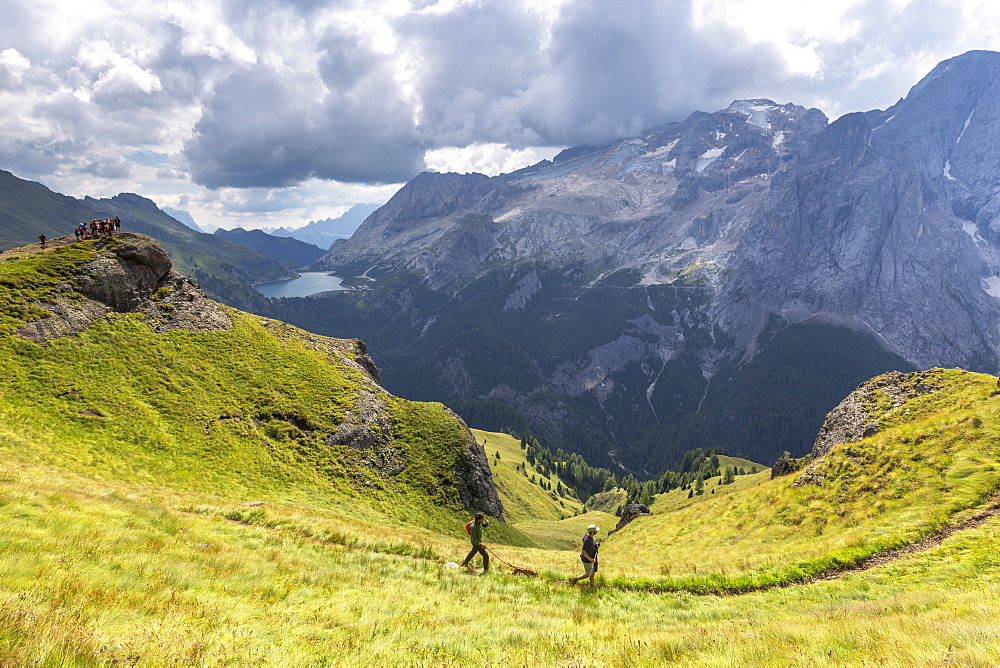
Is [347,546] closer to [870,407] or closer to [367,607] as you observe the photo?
[367,607]

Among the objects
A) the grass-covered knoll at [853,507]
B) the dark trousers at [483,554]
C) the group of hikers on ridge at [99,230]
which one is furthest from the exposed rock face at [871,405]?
the group of hikers on ridge at [99,230]

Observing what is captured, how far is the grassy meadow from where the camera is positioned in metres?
10.8

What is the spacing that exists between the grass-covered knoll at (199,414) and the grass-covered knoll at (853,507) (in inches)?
1170

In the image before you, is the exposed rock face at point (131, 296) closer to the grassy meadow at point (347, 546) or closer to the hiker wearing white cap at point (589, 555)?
the grassy meadow at point (347, 546)

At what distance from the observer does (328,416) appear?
57312 mm

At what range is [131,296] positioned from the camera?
57.5 m

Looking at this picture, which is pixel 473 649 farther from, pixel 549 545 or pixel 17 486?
pixel 549 545

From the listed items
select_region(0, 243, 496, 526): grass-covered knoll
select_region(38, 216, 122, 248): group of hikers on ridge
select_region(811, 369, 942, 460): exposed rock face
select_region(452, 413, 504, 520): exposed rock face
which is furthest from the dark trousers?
select_region(38, 216, 122, 248): group of hikers on ridge

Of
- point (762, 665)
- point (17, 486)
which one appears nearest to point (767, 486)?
point (762, 665)

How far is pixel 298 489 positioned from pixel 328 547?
Result: 73.4 feet

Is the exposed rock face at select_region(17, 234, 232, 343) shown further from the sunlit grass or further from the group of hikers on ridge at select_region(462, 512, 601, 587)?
the group of hikers on ridge at select_region(462, 512, 601, 587)

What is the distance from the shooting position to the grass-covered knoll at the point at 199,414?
36156 millimetres

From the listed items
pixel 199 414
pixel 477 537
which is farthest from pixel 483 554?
pixel 199 414

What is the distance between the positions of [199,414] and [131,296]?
2516cm
